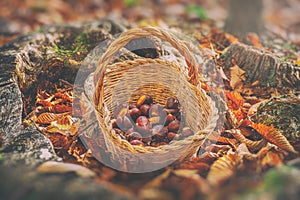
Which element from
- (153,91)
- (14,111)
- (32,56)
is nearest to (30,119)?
(14,111)

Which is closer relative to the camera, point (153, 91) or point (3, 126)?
point (3, 126)

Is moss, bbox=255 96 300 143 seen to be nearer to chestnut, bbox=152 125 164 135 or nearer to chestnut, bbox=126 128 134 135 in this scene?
chestnut, bbox=152 125 164 135

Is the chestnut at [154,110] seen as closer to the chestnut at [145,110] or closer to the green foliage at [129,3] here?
the chestnut at [145,110]

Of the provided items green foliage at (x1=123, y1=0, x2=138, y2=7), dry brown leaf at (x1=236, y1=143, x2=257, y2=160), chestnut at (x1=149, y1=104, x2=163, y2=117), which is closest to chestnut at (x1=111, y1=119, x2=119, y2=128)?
chestnut at (x1=149, y1=104, x2=163, y2=117)

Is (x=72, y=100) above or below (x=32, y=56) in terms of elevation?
below

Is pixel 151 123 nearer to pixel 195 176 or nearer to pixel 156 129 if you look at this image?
pixel 156 129

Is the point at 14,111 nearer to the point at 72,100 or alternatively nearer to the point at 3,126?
the point at 3,126

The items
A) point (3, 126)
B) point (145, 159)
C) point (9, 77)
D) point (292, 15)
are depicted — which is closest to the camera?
point (145, 159)

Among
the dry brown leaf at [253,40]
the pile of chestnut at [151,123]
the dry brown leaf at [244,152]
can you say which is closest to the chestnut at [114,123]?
the pile of chestnut at [151,123]

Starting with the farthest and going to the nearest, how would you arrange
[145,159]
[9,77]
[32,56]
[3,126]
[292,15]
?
[292,15]
[32,56]
[9,77]
[3,126]
[145,159]
